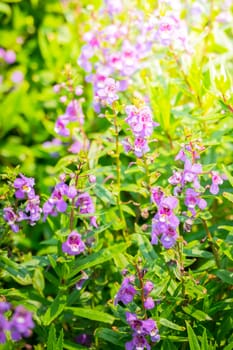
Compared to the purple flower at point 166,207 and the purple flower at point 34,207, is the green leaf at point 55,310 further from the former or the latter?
the purple flower at point 166,207

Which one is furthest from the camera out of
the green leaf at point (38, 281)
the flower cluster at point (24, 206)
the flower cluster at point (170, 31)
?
the flower cluster at point (170, 31)

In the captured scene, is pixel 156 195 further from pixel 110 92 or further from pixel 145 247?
pixel 110 92

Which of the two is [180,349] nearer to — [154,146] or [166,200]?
[166,200]

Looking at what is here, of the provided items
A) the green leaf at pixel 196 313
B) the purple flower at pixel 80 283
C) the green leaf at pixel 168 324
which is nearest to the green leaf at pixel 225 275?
the green leaf at pixel 196 313

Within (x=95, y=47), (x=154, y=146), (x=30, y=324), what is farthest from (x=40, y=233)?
(x=30, y=324)

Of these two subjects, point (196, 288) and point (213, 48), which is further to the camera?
point (213, 48)

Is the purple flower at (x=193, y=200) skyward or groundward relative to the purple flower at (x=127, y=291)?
skyward
